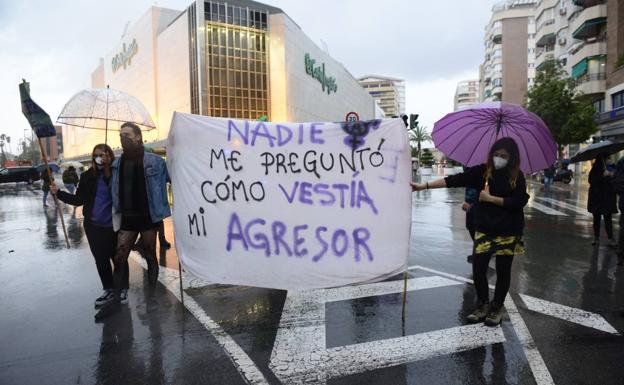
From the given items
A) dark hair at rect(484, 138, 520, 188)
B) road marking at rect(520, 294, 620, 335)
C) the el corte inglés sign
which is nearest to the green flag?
dark hair at rect(484, 138, 520, 188)

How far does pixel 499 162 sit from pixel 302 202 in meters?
1.79

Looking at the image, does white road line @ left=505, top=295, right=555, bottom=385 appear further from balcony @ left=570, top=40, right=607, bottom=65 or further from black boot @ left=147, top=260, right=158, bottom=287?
balcony @ left=570, top=40, right=607, bottom=65

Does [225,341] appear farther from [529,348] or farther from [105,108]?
[105,108]

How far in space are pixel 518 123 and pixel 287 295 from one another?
3058 mm

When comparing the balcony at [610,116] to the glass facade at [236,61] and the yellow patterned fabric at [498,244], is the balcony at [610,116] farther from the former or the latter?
the yellow patterned fabric at [498,244]

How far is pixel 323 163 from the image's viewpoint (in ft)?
13.4

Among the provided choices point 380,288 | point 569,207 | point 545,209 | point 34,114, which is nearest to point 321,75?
point 569,207

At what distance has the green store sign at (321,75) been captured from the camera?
53141 mm

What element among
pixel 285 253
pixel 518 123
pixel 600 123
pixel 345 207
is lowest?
pixel 285 253

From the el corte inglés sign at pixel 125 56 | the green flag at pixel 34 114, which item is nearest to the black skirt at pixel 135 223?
the green flag at pixel 34 114

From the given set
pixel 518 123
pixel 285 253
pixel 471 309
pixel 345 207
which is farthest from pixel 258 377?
pixel 518 123

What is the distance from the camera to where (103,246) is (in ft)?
15.1

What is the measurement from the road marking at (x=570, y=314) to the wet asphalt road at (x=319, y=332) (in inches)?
0.7

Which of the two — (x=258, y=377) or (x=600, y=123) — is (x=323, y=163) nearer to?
(x=258, y=377)
